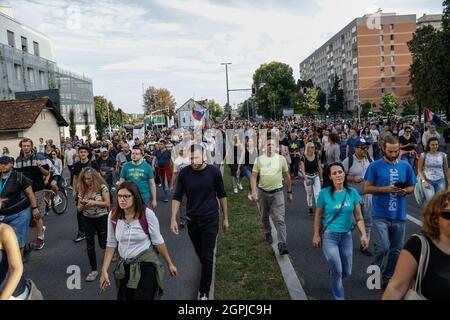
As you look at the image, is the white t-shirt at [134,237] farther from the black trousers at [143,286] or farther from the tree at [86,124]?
the tree at [86,124]

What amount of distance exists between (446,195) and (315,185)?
21.5 ft

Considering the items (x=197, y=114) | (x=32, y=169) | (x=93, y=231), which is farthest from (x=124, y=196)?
(x=197, y=114)

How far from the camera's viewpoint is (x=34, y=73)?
147ft

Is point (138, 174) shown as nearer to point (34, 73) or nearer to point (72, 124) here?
point (34, 73)

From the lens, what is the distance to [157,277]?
3.91 meters

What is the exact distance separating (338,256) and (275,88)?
101 metres

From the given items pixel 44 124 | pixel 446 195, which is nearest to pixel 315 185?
pixel 446 195

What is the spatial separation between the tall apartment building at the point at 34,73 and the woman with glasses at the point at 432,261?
3896 centimetres

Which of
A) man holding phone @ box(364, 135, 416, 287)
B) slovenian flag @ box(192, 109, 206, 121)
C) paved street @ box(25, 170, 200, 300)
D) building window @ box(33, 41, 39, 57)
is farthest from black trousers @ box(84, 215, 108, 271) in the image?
building window @ box(33, 41, 39, 57)

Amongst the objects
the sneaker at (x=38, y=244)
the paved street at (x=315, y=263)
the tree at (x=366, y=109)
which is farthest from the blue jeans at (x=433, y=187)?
the tree at (x=366, y=109)

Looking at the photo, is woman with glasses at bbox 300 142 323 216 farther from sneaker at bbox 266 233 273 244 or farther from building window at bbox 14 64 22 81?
building window at bbox 14 64 22 81

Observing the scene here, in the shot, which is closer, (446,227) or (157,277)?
(446,227)
